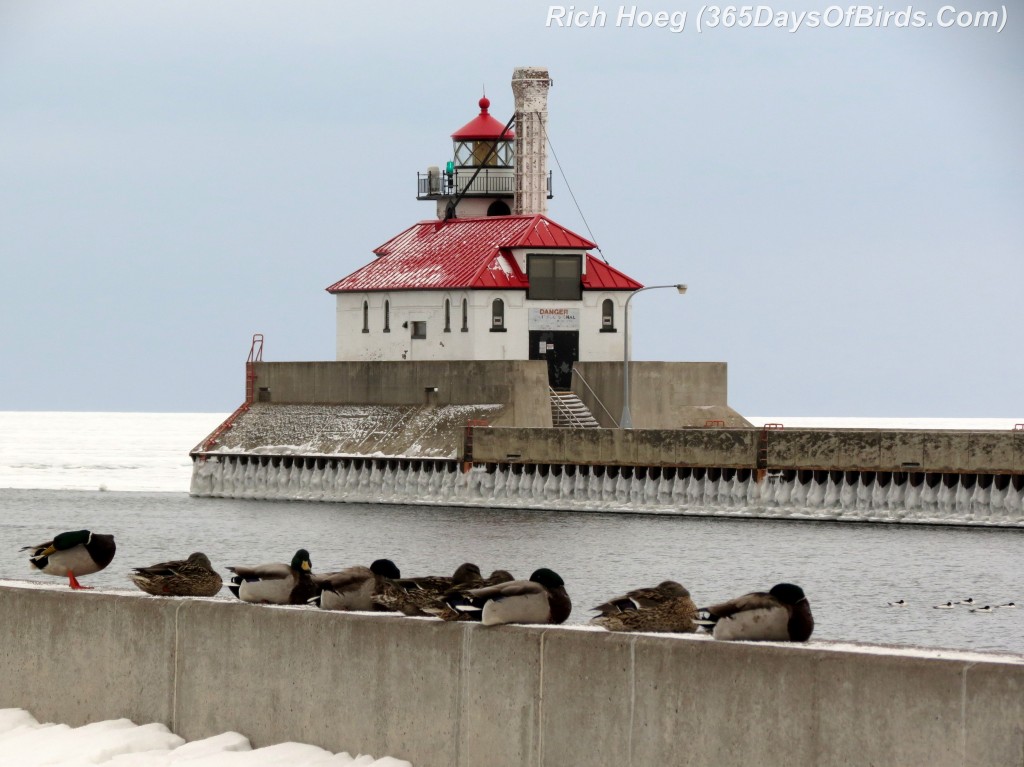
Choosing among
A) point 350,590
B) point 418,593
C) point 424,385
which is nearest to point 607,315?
point 424,385

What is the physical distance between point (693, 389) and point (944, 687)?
183ft

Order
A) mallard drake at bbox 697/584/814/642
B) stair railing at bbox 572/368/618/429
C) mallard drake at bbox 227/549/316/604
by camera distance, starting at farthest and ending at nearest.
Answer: stair railing at bbox 572/368/618/429 → mallard drake at bbox 227/549/316/604 → mallard drake at bbox 697/584/814/642

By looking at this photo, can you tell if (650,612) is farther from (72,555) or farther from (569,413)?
(569,413)

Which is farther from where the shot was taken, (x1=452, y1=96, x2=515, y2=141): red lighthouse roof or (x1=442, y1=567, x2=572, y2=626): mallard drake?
(x1=452, y1=96, x2=515, y2=141): red lighthouse roof

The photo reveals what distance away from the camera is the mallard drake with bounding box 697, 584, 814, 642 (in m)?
10.9

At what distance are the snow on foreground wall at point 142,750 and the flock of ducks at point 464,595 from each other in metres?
1.07

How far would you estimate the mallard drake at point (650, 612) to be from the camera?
38.8 feet

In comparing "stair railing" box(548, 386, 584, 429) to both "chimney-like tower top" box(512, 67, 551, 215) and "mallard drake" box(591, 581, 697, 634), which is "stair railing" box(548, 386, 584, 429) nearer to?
"chimney-like tower top" box(512, 67, 551, 215)

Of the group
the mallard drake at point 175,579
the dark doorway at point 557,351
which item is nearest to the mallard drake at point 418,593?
the mallard drake at point 175,579

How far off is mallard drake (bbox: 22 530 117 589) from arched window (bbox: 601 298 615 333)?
52.6m

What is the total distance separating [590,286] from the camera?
216 feet

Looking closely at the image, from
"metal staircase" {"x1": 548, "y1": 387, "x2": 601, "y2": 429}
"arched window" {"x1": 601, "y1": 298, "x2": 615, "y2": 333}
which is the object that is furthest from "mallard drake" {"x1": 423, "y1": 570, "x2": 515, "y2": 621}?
"arched window" {"x1": 601, "y1": 298, "x2": 615, "y2": 333}

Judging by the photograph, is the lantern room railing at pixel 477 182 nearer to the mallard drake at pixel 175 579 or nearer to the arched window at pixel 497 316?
the arched window at pixel 497 316

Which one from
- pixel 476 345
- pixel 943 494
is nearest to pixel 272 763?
pixel 943 494
